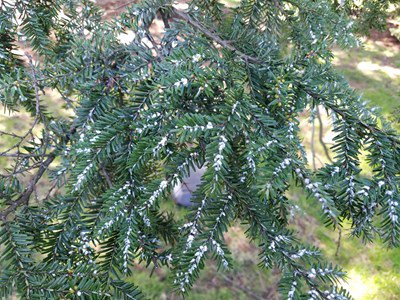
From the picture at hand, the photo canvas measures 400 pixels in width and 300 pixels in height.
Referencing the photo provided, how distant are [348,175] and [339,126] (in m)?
0.13

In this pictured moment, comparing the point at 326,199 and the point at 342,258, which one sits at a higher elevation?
the point at 326,199

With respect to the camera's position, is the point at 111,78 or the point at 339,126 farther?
the point at 111,78

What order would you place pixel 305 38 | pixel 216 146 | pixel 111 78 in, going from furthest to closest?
pixel 305 38 → pixel 111 78 → pixel 216 146

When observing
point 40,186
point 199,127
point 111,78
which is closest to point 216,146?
point 199,127

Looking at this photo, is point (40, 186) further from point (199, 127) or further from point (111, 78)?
point (199, 127)

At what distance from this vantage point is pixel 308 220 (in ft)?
12.6

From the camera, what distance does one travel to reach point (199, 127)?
81cm

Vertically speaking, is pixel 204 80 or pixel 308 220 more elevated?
pixel 204 80

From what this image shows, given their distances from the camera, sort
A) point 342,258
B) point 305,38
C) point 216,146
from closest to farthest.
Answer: point 216,146, point 305,38, point 342,258

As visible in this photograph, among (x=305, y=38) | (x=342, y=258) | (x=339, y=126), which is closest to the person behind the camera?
(x=339, y=126)

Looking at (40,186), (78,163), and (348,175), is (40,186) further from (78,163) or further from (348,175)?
(348,175)

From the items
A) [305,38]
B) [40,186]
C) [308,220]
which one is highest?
[305,38]

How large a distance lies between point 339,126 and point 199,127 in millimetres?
371

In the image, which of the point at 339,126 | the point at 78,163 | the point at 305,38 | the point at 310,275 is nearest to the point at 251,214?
the point at 310,275
